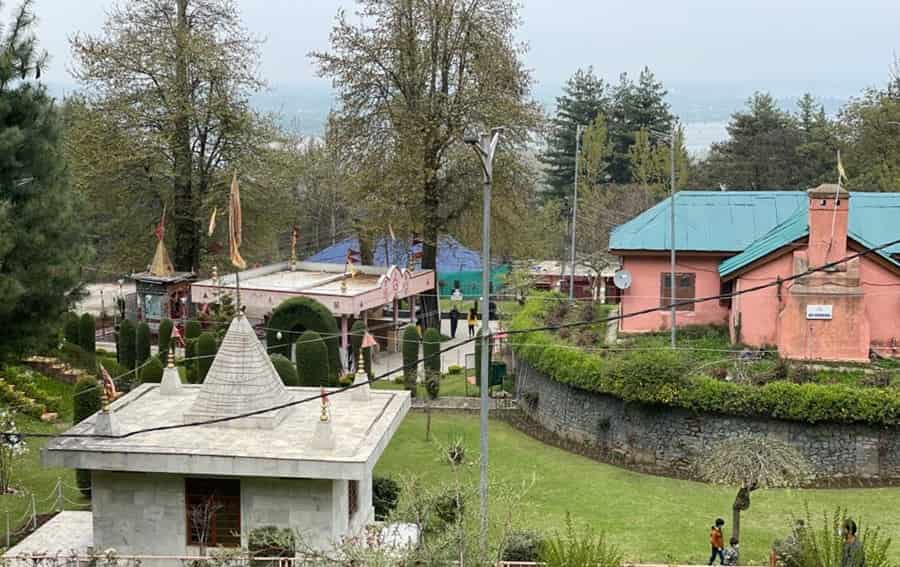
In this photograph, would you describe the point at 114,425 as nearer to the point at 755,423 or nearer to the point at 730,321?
the point at 755,423

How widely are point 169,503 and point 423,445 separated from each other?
1058 cm

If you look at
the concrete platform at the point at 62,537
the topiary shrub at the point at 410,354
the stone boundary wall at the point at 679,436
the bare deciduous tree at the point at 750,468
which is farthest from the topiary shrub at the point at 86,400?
the bare deciduous tree at the point at 750,468

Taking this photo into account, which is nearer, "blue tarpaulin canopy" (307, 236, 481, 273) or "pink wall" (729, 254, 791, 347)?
"pink wall" (729, 254, 791, 347)

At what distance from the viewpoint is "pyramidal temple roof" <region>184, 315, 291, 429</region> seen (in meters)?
20.2

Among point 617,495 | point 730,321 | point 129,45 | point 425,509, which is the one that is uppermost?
point 129,45

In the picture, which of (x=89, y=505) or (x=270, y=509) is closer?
(x=270, y=509)

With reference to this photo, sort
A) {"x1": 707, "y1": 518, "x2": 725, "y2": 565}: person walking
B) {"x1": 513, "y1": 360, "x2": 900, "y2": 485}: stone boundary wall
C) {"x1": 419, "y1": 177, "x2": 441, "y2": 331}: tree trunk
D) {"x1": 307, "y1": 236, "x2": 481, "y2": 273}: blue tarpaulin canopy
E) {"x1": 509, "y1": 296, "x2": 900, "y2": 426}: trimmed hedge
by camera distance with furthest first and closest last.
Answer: {"x1": 307, "y1": 236, "x2": 481, "y2": 273}: blue tarpaulin canopy
{"x1": 419, "y1": 177, "x2": 441, "y2": 331}: tree trunk
{"x1": 513, "y1": 360, "x2": 900, "y2": 485}: stone boundary wall
{"x1": 509, "y1": 296, "x2": 900, "y2": 426}: trimmed hedge
{"x1": 707, "y1": 518, "x2": 725, "y2": 565}: person walking

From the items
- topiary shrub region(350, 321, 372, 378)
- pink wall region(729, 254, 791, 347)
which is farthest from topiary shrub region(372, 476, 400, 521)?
pink wall region(729, 254, 791, 347)

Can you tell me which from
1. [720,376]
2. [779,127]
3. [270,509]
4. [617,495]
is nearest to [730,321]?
[720,376]

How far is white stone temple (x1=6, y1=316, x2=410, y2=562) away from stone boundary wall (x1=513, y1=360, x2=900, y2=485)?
9301 millimetres

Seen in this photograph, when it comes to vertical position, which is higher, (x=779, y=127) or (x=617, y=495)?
(x=779, y=127)

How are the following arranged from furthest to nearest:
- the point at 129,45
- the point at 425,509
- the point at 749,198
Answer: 1. the point at 129,45
2. the point at 749,198
3. the point at 425,509

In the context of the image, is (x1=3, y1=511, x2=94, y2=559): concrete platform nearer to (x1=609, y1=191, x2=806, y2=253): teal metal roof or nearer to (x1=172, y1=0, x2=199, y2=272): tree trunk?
(x1=609, y1=191, x2=806, y2=253): teal metal roof

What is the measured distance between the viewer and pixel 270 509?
19.1 metres
